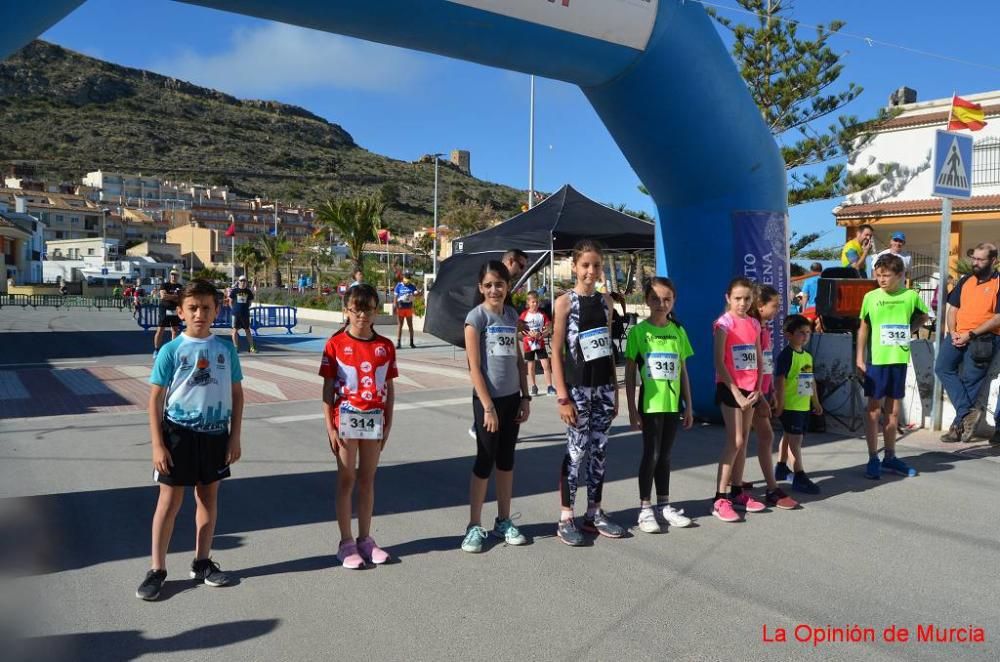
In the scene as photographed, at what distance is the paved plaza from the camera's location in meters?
3.24

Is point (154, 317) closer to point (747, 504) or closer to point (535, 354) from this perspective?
point (535, 354)

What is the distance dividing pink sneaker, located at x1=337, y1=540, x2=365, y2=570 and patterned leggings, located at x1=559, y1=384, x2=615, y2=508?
4.43ft

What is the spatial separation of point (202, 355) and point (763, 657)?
10.1ft

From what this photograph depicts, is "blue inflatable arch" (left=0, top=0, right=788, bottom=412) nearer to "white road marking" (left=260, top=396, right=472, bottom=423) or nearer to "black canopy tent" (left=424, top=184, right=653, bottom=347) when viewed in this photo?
"white road marking" (left=260, top=396, right=472, bottom=423)

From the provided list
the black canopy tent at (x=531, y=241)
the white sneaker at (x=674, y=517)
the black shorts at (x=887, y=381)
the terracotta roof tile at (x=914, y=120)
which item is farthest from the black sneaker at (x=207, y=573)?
the terracotta roof tile at (x=914, y=120)

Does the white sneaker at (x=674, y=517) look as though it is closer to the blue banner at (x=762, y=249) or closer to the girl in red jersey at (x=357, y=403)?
the girl in red jersey at (x=357, y=403)

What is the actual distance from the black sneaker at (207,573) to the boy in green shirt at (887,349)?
516 cm

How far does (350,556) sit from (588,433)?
1647 mm

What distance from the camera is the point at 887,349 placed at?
620cm

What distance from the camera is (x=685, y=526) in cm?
486

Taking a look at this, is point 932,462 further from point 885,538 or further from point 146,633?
point 146,633

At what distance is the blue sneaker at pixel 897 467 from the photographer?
624 centimetres

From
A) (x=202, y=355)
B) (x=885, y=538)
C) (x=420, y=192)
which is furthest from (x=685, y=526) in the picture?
(x=420, y=192)

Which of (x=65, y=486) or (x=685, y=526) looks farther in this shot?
(x=65, y=486)
